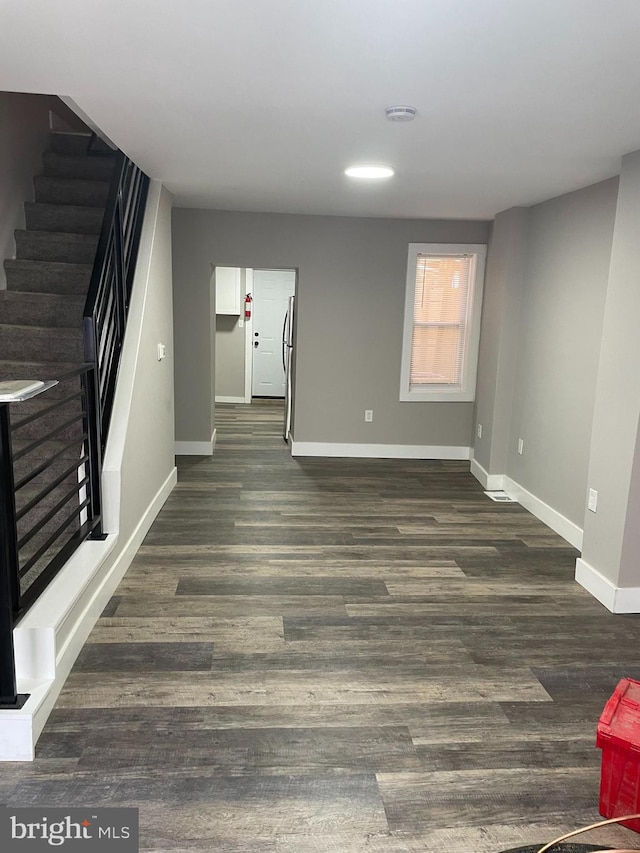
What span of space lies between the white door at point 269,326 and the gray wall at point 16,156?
4.64m

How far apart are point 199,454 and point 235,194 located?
8.36 feet

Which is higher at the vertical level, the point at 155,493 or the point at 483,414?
the point at 483,414

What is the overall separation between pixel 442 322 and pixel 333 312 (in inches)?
42.9

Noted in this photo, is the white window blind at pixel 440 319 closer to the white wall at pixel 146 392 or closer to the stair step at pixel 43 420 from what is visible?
the white wall at pixel 146 392

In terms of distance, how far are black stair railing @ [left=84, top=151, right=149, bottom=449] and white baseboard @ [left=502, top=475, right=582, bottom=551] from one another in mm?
3072

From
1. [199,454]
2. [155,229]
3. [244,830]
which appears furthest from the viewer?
[199,454]

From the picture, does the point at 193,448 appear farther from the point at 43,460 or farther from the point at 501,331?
the point at 501,331

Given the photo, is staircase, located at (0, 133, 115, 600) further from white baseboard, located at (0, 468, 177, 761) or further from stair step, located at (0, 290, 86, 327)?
white baseboard, located at (0, 468, 177, 761)

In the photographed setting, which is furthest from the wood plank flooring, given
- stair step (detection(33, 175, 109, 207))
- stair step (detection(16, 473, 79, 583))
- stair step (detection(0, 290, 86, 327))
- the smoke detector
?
stair step (detection(33, 175, 109, 207))

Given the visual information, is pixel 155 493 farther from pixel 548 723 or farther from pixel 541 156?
pixel 541 156

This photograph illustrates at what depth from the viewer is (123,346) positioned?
370 cm

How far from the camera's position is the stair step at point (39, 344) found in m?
3.61

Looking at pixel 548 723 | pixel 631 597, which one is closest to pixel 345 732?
pixel 548 723

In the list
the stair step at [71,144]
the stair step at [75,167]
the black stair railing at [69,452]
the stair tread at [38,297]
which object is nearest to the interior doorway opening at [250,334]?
the stair step at [71,144]
